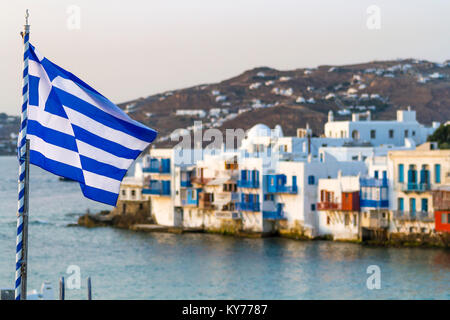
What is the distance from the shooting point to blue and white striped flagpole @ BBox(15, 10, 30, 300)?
9.02 meters

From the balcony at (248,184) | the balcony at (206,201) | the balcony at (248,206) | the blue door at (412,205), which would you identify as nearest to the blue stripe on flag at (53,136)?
the blue door at (412,205)

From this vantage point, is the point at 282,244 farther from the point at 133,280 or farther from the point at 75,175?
the point at 75,175

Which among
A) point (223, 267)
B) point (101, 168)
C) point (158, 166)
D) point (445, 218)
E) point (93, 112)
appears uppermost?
point (158, 166)

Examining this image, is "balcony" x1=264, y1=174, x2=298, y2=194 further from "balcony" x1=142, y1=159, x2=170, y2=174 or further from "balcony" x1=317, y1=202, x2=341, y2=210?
"balcony" x1=142, y1=159, x2=170, y2=174

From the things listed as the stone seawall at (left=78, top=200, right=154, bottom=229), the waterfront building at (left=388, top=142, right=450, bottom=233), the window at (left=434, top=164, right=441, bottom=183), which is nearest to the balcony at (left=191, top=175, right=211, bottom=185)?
the stone seawall at (left=78, top=200, right=154, bottom=229)

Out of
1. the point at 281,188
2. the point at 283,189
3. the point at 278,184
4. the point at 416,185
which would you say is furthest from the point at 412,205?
the point at 278,184

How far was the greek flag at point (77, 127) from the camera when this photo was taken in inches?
375

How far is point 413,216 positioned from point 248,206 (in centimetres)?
853

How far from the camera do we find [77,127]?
9.55 metres

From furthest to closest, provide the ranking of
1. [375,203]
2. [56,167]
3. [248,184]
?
[248,184] < [375,203] < [56,167]

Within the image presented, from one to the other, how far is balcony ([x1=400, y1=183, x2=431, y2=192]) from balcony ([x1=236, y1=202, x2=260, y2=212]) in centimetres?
740

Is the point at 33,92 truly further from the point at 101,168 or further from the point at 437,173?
the point at 437,173

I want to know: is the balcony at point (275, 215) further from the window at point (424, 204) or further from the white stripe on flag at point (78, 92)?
the white stripe on flag at point (78, 92)
